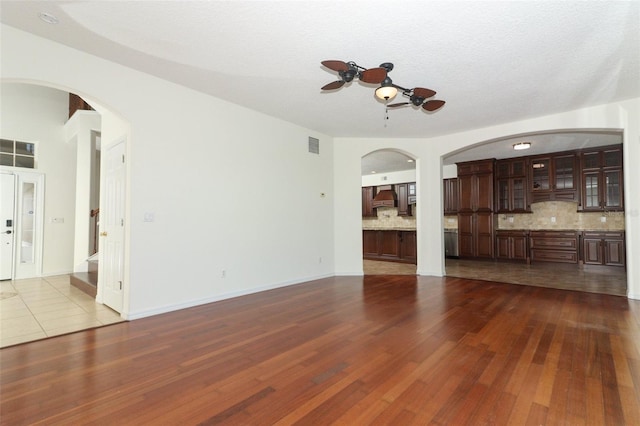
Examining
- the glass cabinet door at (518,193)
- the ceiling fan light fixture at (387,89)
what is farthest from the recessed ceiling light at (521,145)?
the ceiling fan light fixture at (387,89)

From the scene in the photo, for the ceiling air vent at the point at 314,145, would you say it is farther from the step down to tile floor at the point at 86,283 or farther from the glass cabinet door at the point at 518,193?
the glass cabinet door at the point at 518,193

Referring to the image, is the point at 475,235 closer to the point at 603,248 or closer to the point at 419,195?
the point at 603,248

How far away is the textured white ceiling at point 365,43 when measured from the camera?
99.9 inches

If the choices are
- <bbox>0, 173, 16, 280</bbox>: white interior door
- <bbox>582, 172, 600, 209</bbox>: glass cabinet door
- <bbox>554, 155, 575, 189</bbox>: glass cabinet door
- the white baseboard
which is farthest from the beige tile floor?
<bbox>582, 172, 600, 209</bbox>: glass cabinet door

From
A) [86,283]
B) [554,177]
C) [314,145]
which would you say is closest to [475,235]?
[554,177]

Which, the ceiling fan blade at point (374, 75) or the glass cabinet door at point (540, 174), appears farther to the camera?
the glass cabinet door at point (540, 174)

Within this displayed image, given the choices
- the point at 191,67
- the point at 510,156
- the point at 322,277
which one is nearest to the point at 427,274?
the point at 322,277

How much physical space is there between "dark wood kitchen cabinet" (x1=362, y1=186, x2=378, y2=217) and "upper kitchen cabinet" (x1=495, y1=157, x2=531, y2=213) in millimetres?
3739

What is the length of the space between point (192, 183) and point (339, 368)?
3.06 metres

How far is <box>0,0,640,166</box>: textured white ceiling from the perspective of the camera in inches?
99.9

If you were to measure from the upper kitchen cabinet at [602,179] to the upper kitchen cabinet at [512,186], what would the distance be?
46.6 inches

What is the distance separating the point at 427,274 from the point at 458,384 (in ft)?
14.8

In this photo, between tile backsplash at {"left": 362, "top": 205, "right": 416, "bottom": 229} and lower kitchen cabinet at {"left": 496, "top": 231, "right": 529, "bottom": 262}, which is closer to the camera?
lower kitchen cabinet at {"left": 496, "top": 231, "right": 529, "bottom": 262}

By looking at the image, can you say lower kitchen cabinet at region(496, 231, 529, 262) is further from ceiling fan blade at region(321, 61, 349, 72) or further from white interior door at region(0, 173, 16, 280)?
white interior door at region(0, 173, 16, 280)
